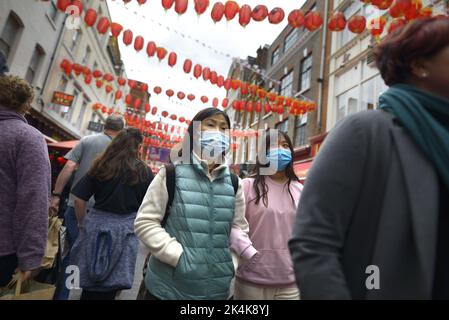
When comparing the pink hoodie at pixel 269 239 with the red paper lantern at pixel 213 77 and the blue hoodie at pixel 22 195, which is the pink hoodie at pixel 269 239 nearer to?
the blue hoodie at pixel 22 195

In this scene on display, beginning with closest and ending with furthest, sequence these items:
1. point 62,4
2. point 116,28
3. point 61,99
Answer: point 62,4 < point 116,28 < point 61,99

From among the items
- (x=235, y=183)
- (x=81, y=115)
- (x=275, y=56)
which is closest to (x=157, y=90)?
(x=81, y=115)

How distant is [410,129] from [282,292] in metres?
1.69

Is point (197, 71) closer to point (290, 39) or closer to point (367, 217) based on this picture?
point (367, 217)

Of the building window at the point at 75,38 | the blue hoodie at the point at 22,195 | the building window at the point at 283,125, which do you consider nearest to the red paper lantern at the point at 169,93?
the building window at the point at 283,125

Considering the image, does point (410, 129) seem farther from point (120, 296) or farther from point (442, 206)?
point (120, 296)

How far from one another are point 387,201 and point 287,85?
15.7 m

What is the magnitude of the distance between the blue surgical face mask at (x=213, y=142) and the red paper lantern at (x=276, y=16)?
5370 mm

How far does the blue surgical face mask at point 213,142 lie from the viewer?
6.64 ft

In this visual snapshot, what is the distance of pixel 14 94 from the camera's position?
75.7 inches

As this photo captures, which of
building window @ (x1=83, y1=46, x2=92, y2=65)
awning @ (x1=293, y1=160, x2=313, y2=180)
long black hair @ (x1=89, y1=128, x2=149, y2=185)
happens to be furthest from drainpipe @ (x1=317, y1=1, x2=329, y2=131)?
building window @ (x1=83, y1=46, x2=92, y2=65)

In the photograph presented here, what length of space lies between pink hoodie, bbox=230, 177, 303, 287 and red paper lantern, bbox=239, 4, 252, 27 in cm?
495

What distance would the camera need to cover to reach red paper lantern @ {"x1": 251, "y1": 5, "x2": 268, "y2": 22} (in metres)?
6.21
